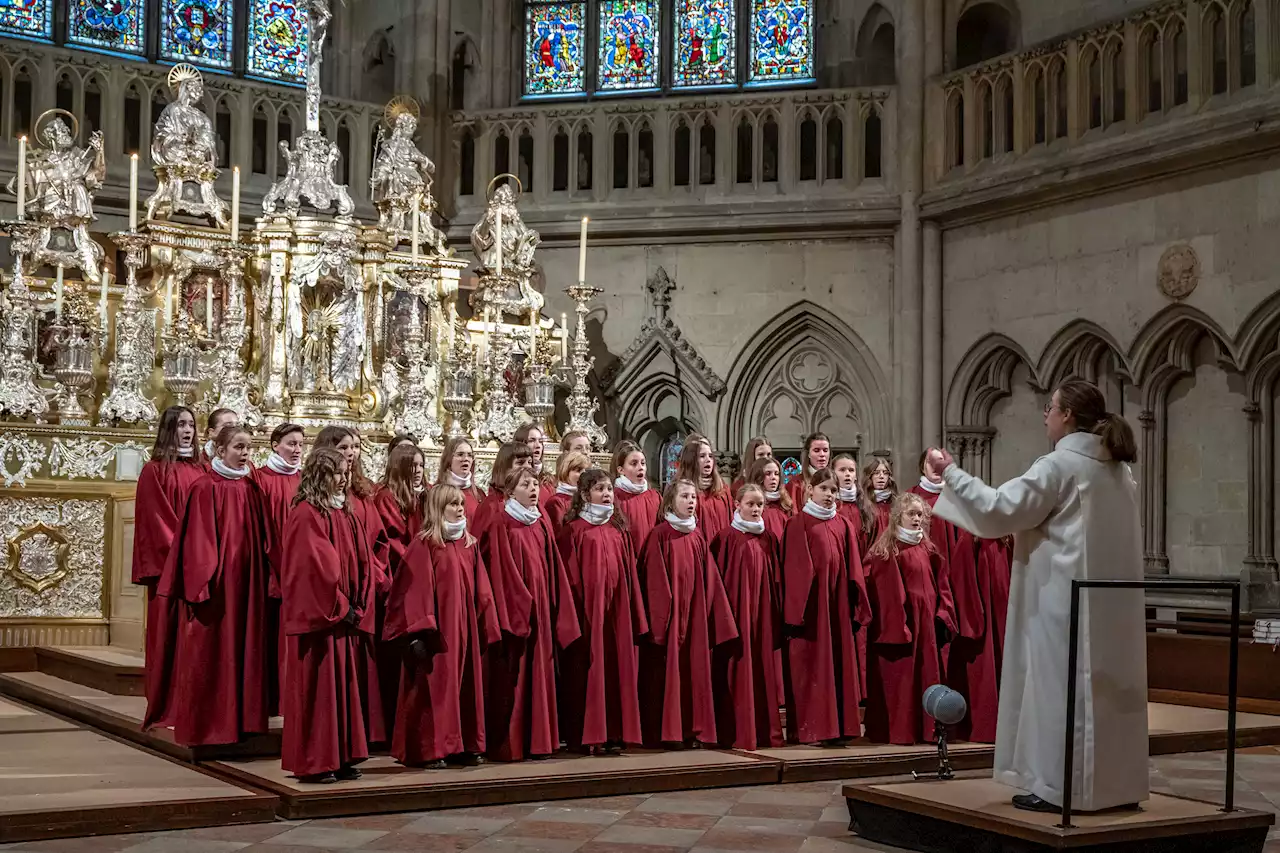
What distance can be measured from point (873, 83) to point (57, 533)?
967cm

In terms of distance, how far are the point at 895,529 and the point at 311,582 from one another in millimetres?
3397

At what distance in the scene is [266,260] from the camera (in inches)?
479

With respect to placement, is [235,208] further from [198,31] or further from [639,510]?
[198,31]

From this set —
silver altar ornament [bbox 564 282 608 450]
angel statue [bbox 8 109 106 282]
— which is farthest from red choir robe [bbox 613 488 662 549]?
angel statue [bbox 8 109 106 282]

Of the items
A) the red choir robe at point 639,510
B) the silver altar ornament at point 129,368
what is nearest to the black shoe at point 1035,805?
the red choir robe at point 639,510

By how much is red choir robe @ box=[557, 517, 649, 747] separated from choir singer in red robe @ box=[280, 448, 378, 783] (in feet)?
4.32

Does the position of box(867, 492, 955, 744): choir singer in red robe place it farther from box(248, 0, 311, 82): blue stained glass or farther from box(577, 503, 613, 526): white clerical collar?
box(248, 0, 311, 82): blue stained glass

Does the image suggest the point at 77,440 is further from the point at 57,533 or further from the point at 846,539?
the point at 846,539

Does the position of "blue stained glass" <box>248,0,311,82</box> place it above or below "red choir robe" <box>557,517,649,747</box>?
above

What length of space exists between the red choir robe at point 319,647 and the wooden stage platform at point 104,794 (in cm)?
32

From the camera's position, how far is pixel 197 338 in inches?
464

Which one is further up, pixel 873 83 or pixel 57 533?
pixel 873 83

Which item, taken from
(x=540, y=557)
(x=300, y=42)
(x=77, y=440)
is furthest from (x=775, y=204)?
(x=540, y=557)

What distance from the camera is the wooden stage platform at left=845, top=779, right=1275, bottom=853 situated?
224 inches
